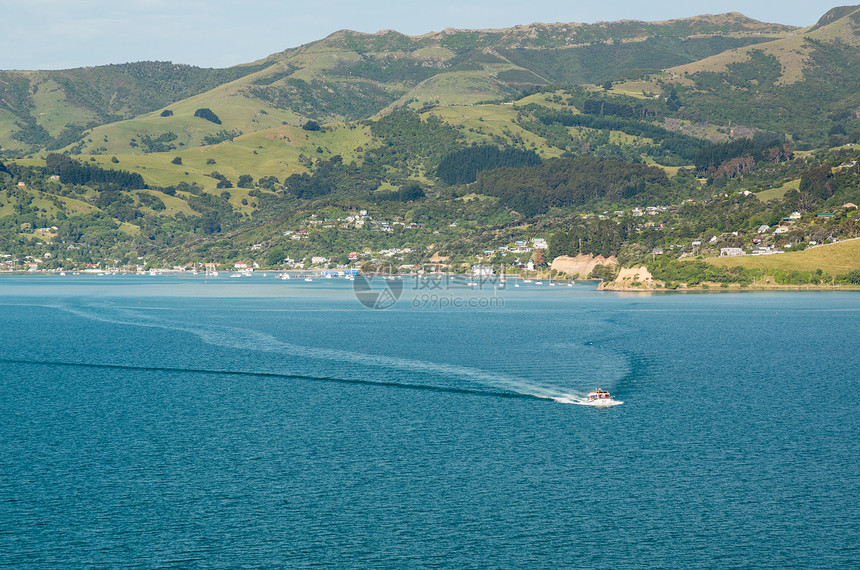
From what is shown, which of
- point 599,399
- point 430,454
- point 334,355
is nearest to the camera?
point 430,454

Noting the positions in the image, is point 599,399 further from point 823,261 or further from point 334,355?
point 823,261

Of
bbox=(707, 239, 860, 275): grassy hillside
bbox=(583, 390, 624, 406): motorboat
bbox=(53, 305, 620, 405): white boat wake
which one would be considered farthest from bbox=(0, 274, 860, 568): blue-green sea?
bbox=(707, 239, 860, 275): grassy hillside

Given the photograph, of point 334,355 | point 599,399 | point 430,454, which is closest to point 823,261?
point 334,355

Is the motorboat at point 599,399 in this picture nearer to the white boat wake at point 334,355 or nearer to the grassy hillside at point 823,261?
the white boat wake at point 334,355

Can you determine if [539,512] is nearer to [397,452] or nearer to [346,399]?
[397,452]

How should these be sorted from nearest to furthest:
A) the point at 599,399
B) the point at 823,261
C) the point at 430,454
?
1. the point at 430,454
2. the point at 599,399
3. the point at 823,261

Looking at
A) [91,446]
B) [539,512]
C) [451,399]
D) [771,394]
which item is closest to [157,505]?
[91,446]

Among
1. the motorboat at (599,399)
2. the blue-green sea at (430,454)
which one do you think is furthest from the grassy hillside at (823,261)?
the motorboat at (599,399)

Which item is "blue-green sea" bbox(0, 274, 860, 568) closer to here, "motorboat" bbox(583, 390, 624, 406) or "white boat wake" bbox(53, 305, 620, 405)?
"white boat wake" bbox(53, 305, 620, 405)
